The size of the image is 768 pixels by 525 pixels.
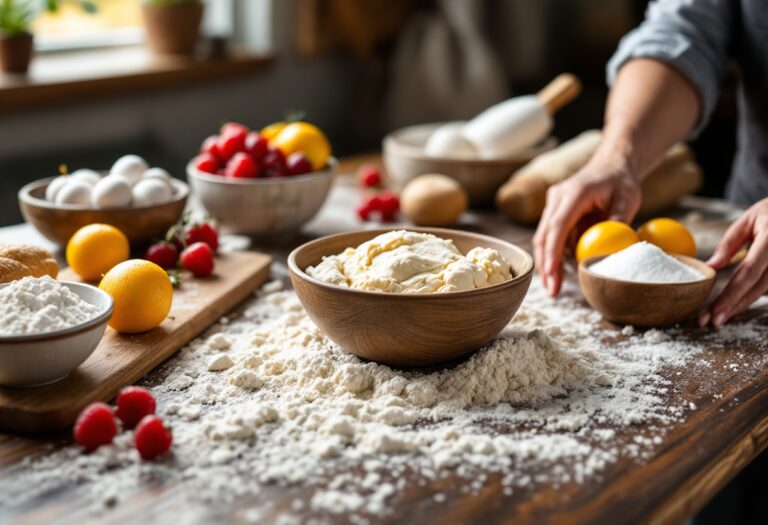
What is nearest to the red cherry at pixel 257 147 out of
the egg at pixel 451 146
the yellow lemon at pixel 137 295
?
the egg at pixel 451 146

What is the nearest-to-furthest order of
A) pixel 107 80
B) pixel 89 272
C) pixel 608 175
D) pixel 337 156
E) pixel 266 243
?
pixel 89 272
pixel 608 175
pixel 266 243
pixel 107 80
pixel 337 156

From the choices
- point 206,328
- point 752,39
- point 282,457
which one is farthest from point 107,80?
point 282,457

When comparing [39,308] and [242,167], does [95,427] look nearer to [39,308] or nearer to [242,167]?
[39,308]

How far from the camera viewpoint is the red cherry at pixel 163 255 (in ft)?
4.85

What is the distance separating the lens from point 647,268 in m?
1.29

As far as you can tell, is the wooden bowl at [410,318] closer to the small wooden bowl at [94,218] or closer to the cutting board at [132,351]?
the cutting board at [132,351]

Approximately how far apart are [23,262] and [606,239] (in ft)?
3.08

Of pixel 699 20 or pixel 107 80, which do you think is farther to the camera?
pixel 107 80

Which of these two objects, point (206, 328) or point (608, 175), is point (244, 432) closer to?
point (206, 328)

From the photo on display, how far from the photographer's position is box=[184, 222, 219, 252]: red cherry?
1.54 m

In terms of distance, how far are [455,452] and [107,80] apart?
219 centimetres

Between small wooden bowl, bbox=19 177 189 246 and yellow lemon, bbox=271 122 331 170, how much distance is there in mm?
308

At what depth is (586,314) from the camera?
4.49 ft

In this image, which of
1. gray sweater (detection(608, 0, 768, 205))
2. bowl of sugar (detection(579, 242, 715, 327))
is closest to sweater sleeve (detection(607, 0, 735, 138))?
gray sweater (detection(608, 0, 768, 205))
